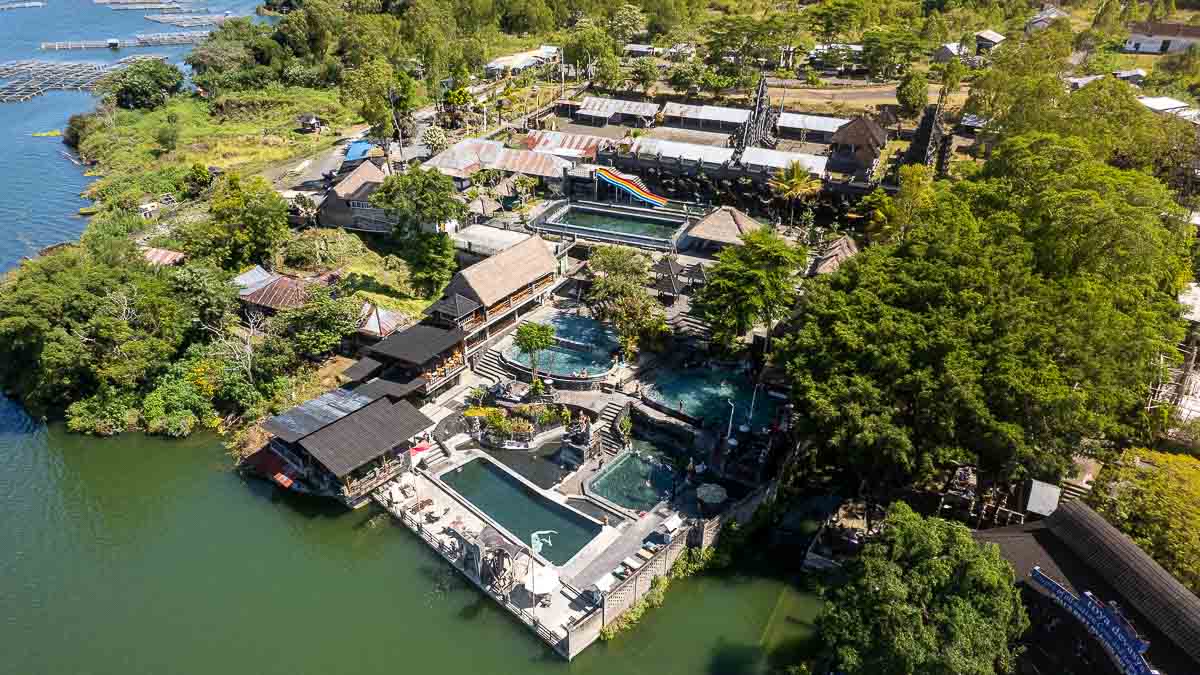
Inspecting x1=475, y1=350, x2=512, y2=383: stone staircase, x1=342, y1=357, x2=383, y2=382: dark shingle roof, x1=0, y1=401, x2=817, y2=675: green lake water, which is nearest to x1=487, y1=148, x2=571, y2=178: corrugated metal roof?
x1=475, y1=350, x2=512, y2=383: stone staircase

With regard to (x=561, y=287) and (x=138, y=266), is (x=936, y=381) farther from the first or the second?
(x=138, y=266)

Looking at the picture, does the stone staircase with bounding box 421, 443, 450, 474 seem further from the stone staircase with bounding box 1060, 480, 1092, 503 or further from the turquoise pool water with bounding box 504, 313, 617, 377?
the stone staircase with bounding box 1060, 480, 1092, 503

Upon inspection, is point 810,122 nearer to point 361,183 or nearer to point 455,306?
point 361,183

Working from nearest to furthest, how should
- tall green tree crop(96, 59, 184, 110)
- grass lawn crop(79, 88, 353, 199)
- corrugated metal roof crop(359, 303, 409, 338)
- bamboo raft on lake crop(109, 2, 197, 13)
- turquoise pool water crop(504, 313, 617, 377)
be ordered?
turquoise pool water crop(504, 313, 617, 377) < corrugated metal roof crop(359, 303, 409, 338) < grass lawn crop(79, 88, 353, 199) < tall green tree crop(96, 59, 184, 110) < bamboo raft on lake crop(109, 2, 197, 13)

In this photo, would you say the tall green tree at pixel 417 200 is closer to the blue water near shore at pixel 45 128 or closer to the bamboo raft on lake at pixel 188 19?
the blue water near shore at pixel 45 128

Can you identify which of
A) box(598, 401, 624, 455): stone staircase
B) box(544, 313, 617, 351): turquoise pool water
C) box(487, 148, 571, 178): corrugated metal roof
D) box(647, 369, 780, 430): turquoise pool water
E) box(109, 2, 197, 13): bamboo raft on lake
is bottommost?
box(598, 401, 624, 455): stone staircase

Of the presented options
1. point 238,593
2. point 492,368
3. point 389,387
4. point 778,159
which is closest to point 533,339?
point 492,368
